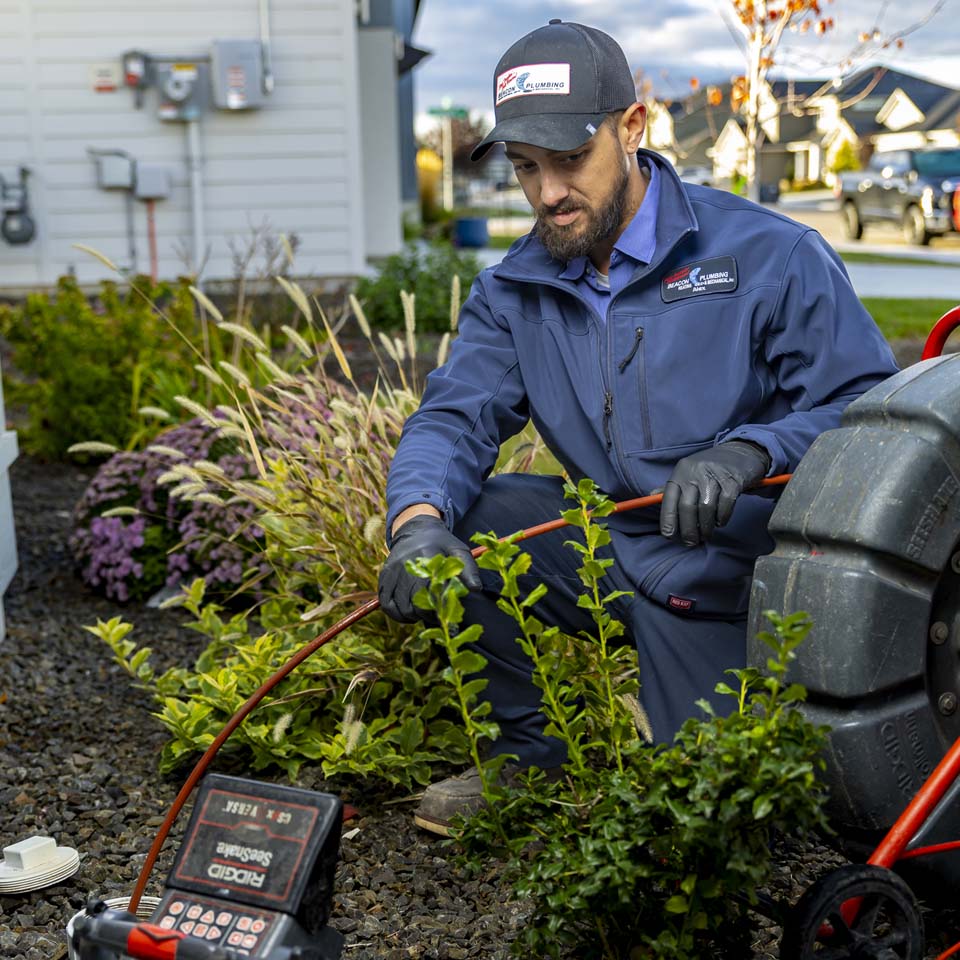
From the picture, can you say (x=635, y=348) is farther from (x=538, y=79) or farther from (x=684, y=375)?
(x=538, y=79)

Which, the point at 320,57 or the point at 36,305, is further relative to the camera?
the point at 320,57

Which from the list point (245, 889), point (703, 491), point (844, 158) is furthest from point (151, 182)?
point (844, 158)

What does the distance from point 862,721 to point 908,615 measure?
0.52 ft

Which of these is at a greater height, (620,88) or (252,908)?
(620,88)

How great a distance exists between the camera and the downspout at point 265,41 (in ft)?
33.4

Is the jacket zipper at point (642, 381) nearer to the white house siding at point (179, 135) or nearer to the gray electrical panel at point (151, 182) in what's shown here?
the white house siding at point (179, 135)

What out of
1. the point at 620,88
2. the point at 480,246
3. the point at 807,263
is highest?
the point at 620,88

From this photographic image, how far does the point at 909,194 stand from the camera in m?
20.0

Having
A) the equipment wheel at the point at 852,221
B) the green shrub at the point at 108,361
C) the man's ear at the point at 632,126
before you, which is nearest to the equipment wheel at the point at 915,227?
the equipment wheel at the point at 852,221

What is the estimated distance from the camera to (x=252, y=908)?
163 centimetres

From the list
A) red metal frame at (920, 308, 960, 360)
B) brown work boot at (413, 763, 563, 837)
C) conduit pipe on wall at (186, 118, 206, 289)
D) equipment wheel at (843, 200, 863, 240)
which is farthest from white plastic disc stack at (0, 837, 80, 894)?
equipment wheel at (843, 200, 863, 240)

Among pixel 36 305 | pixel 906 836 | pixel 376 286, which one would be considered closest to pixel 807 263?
pixel 906 836

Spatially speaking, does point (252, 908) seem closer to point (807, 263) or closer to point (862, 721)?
point (862, 721)

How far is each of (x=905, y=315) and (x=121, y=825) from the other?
8164mm
